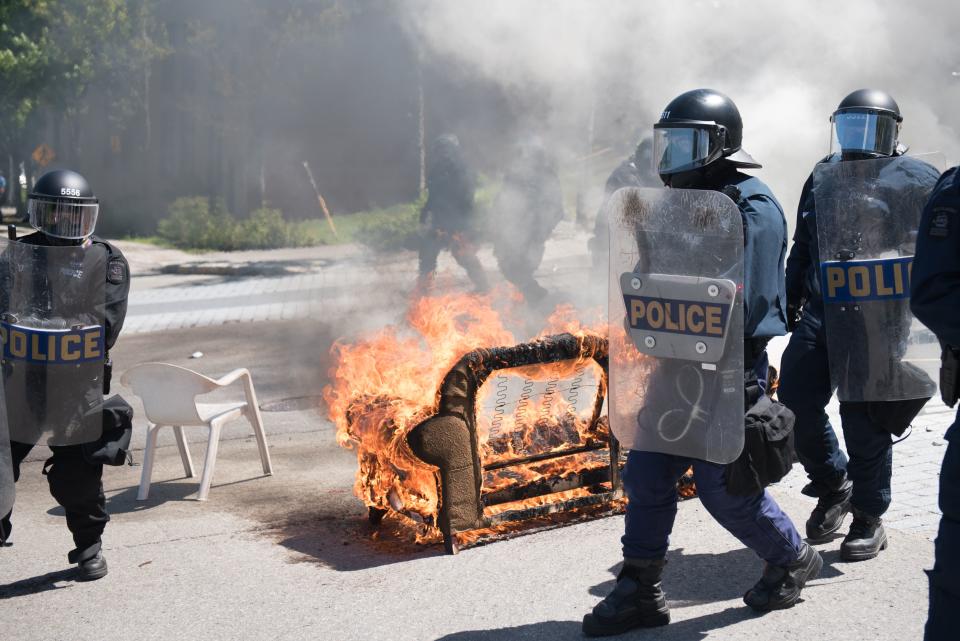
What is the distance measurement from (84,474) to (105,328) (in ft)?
2.06

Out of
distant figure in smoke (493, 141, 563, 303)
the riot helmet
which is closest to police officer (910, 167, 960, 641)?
the riot helmet

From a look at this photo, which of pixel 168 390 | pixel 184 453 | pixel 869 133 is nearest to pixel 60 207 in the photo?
pixel 168 390

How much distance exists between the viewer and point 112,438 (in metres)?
4.52

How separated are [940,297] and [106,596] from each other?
11.1 feet

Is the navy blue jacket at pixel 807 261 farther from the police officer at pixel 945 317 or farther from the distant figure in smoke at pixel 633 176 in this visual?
the distant figure in smoke at pixel 633 176

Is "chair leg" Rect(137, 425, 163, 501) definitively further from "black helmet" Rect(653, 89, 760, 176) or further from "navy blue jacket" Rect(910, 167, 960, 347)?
"navy blue jacket" Rect(910, 167, 960, 347)

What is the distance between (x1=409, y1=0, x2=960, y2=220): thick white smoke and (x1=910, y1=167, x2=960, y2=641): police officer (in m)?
11.0

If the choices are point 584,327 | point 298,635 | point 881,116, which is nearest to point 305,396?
point 584,327

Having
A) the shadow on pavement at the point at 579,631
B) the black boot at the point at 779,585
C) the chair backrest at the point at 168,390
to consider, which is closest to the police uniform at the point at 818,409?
the black boot at the point at 779,585

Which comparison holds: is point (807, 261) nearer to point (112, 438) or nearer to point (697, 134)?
point (697, 134)

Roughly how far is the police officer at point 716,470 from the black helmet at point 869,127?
2.54 feet

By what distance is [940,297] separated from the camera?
271cm

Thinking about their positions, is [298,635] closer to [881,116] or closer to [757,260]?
[757,260]

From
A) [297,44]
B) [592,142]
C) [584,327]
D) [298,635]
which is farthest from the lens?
[297,44]
